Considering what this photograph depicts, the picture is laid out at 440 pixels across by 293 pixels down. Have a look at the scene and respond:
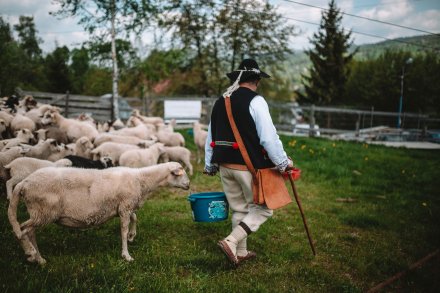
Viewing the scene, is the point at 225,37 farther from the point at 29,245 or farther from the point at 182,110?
the point at 29,245

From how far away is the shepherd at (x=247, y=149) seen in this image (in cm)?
429

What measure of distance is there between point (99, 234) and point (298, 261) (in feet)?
9.69

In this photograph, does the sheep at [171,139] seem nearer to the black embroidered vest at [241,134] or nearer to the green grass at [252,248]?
the green grass at [252,248]

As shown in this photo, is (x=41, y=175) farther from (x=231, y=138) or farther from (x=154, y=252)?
(x=231, y=138)

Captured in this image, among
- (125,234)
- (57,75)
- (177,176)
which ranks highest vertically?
(57,75)

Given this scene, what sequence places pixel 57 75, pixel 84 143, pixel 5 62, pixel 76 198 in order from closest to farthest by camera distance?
pixel 76 198
pixel 84 143
pixel 5 62
pixel 57 75

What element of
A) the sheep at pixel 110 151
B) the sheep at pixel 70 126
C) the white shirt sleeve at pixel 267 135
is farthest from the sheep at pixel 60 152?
the white shirt sleeve at pixel 267 135

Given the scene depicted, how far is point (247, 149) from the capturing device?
436 centimetres

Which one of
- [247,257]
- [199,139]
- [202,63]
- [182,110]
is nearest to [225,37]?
[202,63]

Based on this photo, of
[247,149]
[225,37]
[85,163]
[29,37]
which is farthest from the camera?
[29,37]

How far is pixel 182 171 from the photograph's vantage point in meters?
5.30

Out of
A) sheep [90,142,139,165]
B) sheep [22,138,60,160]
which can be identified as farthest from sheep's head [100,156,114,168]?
sheep [22,138,60,160]

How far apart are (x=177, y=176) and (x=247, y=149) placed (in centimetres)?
147

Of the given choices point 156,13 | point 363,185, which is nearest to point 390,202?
point 363,185
